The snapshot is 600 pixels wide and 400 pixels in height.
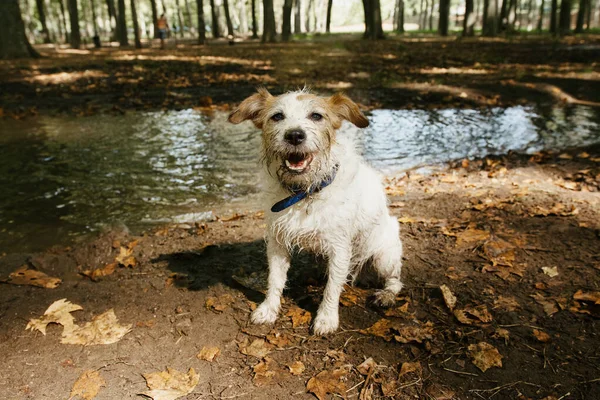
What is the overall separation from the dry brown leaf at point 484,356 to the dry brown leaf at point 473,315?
0.29 meters

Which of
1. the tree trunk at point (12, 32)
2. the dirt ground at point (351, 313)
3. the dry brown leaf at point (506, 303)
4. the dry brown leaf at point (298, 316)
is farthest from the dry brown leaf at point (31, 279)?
the tree trunk at point (12, 32)

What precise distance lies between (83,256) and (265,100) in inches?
116

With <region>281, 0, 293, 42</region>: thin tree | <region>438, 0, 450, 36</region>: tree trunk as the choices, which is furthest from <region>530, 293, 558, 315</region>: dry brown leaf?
<region>438, 0, 450, 36</region>: tree trunk

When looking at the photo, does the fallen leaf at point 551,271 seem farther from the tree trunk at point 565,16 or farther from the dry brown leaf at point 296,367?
the tree trunk at point 565,16

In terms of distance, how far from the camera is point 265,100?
3.64m

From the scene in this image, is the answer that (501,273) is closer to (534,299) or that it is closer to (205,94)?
(534,299)

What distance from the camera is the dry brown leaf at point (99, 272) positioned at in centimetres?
456

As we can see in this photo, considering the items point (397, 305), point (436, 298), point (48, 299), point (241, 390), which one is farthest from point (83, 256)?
point (436, 298)

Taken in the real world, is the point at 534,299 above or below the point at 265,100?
below

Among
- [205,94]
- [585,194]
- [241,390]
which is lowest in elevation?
[241,390]

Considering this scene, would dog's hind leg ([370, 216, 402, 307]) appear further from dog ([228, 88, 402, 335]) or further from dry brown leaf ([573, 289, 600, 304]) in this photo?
dry brown leaf ([573, 289, 600, 304])

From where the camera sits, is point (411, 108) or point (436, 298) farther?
point (411, 108)

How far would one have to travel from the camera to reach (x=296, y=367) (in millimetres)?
3141

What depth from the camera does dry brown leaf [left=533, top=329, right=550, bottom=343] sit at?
3.23 metres
